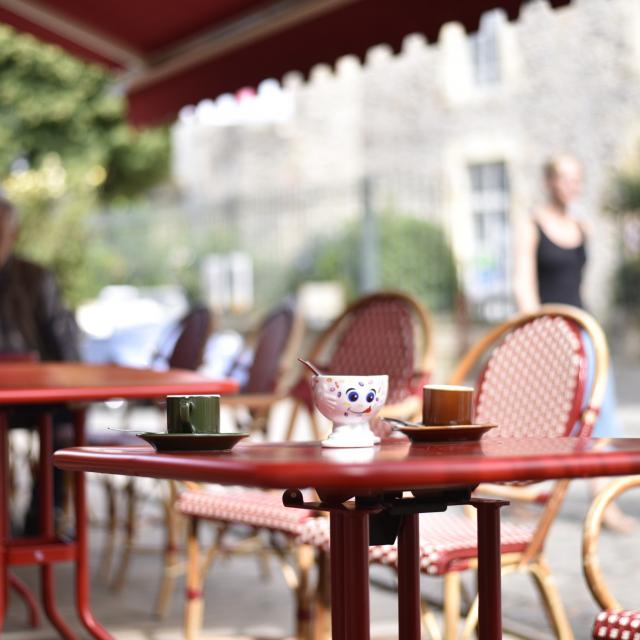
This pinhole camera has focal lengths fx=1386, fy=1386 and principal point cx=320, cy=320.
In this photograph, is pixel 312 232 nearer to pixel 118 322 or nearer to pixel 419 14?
pixel 118 322

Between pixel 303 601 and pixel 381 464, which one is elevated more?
pixel 381 464

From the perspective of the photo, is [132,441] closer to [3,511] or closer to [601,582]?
[3,511]

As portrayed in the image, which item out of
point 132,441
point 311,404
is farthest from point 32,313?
point 311,404

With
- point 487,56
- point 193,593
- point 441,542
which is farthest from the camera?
point 487,56

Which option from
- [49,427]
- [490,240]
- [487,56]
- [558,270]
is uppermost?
[487,56]

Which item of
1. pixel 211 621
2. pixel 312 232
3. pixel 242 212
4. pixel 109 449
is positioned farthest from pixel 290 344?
pixel 242 212

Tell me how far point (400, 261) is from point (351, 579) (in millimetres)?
12009

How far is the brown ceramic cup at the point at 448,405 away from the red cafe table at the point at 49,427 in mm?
1215

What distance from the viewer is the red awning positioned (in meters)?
5.02

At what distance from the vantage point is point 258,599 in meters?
4.81

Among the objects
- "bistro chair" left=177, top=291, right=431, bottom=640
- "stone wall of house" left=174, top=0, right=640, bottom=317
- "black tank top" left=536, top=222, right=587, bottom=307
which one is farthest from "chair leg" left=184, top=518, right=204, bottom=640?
"stone wall of house" left=174, top=0, right=640, bottom=317

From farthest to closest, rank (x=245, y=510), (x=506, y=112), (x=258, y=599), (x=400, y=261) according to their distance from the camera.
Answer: (x=506, y=112) < (x=400, y=261) < (x=258, y=599) < (x=245, y=510)

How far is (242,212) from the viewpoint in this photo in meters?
15.3

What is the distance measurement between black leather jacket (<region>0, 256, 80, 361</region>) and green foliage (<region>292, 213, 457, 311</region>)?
743 centimetres
